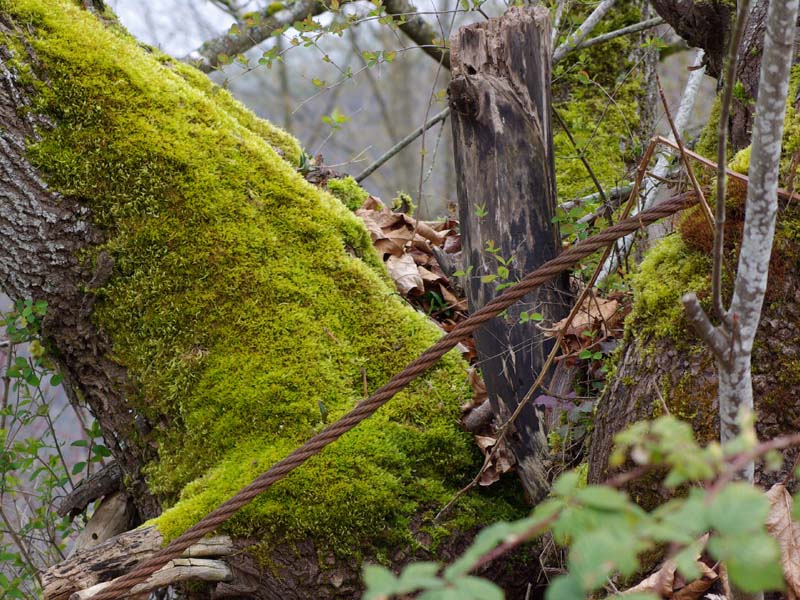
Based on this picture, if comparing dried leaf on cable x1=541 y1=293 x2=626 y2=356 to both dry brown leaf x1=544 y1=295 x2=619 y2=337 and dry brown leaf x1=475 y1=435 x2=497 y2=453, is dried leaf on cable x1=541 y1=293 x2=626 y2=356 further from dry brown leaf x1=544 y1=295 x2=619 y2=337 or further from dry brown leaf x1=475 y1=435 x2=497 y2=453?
dry brown leaf x1=475 y1=435 x2=497 y2=453

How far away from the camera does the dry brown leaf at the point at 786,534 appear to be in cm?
134

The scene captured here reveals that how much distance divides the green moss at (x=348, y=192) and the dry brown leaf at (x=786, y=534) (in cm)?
258

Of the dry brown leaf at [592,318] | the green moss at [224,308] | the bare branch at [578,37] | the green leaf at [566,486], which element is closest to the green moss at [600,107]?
the bare branch at [578,37]

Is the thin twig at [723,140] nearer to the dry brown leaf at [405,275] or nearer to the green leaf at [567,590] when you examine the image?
the green leaf at [567,590]

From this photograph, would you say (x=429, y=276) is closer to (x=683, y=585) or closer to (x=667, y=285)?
(x=667, y=285)

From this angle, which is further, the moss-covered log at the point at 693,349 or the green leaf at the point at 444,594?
the moss-covered log at the point at 693,349

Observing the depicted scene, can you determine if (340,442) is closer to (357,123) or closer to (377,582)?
(377,582)

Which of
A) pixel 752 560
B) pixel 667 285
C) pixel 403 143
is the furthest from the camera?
pixel 403 143

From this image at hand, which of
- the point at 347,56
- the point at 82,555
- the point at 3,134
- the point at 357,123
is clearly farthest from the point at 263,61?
the point at 357,123

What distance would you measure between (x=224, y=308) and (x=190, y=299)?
138 mm

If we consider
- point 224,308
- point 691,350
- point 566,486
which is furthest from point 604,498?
point 224,308

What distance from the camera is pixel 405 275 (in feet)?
10.6

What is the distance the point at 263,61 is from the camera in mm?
2916

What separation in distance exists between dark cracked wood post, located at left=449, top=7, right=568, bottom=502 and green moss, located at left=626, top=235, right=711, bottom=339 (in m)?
0.40
